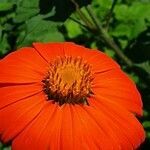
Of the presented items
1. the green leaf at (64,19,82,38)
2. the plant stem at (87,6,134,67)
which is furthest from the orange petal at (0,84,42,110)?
the green leaf at (64,19,82,38)

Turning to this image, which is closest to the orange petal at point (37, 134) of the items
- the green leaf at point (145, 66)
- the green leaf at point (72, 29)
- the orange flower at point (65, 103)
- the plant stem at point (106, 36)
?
the orange flower at point (65, 103)

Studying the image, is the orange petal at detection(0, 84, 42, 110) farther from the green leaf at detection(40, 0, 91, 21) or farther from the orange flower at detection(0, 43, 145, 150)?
the green leaf at detection(40, 0, 91, 21)

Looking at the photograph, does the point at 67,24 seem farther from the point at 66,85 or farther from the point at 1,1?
the point at 66,85

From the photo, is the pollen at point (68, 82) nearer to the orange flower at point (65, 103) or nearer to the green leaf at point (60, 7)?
the orange flower at point (65, 103)

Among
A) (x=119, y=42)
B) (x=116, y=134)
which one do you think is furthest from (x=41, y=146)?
(x=119, y=42)

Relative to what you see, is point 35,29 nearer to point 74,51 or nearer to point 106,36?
point 74,51

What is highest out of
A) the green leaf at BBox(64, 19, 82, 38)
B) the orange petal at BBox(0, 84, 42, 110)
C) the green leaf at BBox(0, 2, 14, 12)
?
the green leaf at BBox(0, 2, 14, 12)

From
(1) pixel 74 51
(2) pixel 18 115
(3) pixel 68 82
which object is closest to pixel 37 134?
(2) pixel 18 115
